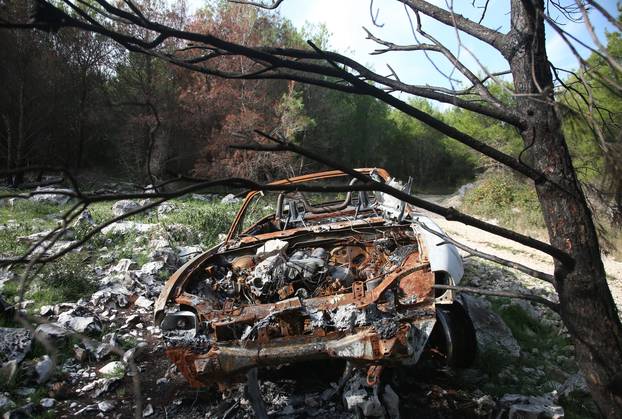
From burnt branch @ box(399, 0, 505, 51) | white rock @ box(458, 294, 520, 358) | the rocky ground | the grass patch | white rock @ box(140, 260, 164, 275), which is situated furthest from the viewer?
white rock @ box(140, 260, 164, 275)

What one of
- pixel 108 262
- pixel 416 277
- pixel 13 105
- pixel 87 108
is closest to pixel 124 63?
pixel 87 108

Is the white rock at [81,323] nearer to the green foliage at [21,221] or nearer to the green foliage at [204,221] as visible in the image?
the green foliage at [21,221]

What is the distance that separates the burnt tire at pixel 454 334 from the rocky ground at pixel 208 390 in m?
0.22

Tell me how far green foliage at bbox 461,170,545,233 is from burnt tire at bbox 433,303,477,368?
11.9 meters

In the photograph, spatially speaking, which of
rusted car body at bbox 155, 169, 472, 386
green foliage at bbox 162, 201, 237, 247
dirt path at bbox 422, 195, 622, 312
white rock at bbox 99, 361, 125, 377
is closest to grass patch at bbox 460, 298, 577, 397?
rusted car body at bbox 155, 169, 472, 386

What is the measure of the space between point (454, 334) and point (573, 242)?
108 inches

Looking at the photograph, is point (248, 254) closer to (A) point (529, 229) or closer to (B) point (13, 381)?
(B) point (13, 381)

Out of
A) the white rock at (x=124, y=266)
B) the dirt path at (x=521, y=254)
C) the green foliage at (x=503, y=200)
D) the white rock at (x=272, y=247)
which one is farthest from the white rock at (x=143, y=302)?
the green foliage at (x=503, y=200)

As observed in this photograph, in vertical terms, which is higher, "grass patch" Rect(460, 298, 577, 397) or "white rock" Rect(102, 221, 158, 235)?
"white rock" Rect(102, 221, 158, 235)

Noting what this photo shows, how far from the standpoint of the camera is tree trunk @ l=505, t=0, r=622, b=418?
5.18ft

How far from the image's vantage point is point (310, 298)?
12.4ft

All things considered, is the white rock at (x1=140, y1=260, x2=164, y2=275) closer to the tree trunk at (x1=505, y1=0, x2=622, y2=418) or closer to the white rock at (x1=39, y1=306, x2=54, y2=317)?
the white rock at (x1=39, y1=306, x2=54, y2=317)

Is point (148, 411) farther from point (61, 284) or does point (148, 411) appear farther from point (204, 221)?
point (204, 221)

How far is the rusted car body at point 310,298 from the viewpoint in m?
3.36
